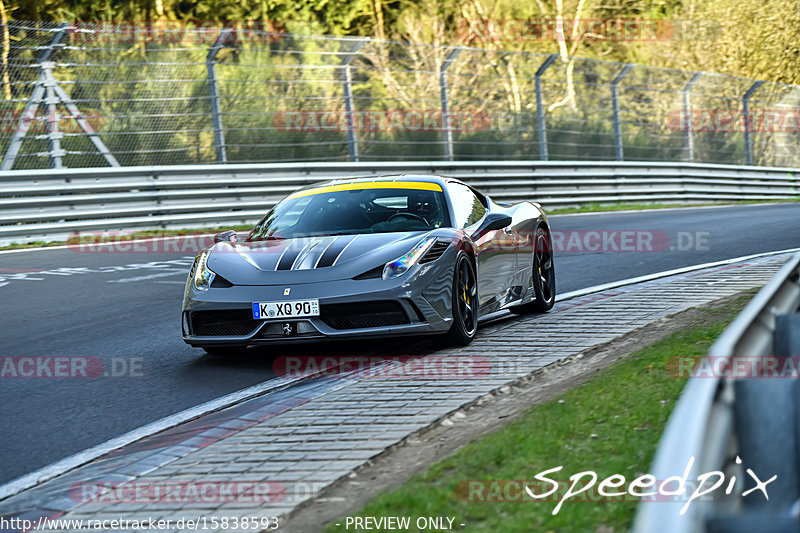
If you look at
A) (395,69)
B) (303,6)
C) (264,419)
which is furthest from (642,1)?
(264,419)

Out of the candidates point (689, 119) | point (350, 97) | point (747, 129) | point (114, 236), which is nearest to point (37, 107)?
point (114, 236)

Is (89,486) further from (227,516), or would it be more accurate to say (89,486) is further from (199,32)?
(199,32)

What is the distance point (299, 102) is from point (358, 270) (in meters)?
13.0

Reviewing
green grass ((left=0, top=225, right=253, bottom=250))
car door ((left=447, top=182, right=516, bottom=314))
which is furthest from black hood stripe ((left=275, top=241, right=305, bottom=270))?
green grass ((left=0, top=225, right=253, bottom=250))

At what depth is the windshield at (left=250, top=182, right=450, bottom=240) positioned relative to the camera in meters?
7.73

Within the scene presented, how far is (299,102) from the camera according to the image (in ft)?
63.8

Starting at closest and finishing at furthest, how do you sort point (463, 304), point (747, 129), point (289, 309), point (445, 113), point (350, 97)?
point (289, 309), point (463, 304), point (350, 97), point (445, 113), point (747, 129)

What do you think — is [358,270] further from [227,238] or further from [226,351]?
[227,238]

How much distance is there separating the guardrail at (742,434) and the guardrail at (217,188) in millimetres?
12372

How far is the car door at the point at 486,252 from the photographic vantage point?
307 inches

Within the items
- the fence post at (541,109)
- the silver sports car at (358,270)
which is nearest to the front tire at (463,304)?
the silver sports car at (358,270)

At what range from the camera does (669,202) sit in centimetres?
2505

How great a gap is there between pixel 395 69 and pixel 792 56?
82.9ft

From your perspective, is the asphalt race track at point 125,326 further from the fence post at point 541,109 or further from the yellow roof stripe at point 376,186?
the fence post at point 541,109
